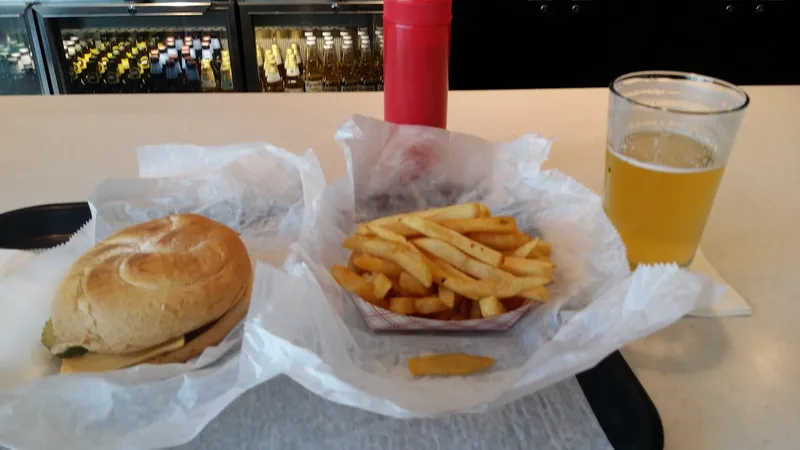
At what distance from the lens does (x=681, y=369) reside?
717 millimetres

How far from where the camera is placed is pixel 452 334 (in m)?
0.77

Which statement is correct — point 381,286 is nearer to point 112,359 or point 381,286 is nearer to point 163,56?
point 112,359

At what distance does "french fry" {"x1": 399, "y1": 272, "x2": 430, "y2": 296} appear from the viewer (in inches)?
29.7

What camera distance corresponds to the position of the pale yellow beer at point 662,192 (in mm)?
806

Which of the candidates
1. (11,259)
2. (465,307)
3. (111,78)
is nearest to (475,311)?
(465,307)

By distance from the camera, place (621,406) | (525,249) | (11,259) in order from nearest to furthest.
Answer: (621,406) < (525,249) < (11,259)

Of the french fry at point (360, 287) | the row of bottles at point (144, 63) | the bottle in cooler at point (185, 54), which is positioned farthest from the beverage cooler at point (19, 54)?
the french fry at point (360, 287)

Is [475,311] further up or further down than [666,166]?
further down

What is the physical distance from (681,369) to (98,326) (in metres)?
0.64

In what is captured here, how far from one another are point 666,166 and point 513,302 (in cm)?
25

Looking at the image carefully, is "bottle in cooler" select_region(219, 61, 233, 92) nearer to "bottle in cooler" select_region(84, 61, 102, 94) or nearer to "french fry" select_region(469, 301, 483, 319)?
"bottle in cooler" select_region(84, 61, 102, 94)

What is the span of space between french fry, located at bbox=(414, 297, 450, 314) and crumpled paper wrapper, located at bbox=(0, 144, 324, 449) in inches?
7.6

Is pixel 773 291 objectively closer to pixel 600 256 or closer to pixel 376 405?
pixel 600 256

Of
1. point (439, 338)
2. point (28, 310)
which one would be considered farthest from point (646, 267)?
point (28, 310)
